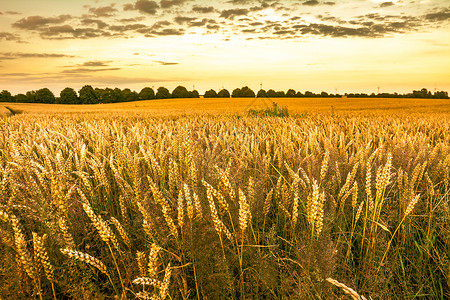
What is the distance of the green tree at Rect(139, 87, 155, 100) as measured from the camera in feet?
294

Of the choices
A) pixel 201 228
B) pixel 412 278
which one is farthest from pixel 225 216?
pixel 412 278

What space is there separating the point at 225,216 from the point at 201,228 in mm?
239

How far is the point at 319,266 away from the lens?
46.6 inches

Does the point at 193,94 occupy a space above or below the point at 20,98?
above

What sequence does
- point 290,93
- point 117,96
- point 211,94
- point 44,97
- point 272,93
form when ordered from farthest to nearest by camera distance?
point 211,94 → point 117,96 → point 44,97 → point 290,93 → point 272,93

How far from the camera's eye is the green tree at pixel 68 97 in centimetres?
8719

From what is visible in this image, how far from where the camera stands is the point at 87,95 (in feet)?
281

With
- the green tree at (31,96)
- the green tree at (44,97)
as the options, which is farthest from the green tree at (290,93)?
the green tree at (31,96)

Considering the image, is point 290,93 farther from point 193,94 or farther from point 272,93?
point 193,94

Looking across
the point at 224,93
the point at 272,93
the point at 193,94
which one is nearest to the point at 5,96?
the point at 193,94

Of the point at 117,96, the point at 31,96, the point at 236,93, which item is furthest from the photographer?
the point at 31,96

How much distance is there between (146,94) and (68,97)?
80.6ft

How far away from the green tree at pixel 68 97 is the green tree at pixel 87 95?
82.3 inches

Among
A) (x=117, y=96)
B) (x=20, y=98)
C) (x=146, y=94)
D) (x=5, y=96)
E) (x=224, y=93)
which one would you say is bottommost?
Result: (x=20, y=98)
